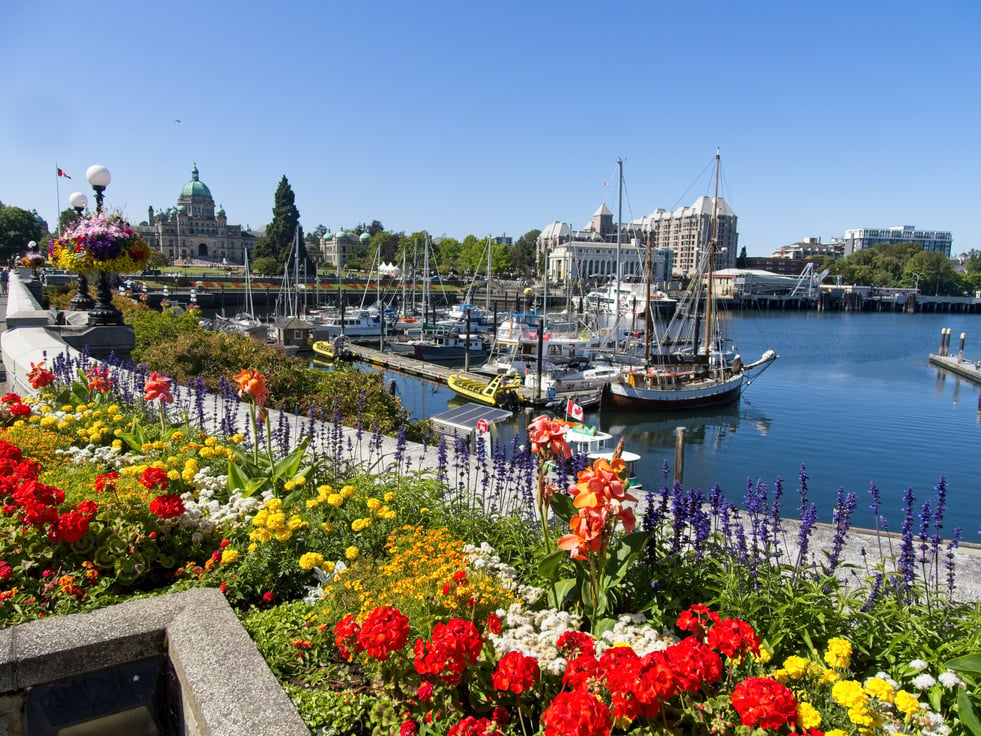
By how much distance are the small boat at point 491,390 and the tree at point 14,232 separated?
246 feet

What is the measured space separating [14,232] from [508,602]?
101107 millimetres

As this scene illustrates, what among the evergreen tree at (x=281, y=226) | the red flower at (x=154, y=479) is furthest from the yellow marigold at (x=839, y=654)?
the evergreen tree at (x=281, y=226)

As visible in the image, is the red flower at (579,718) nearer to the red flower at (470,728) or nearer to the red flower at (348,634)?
the red flower at (470,728)

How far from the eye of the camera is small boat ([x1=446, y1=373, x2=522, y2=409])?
31.0 metres

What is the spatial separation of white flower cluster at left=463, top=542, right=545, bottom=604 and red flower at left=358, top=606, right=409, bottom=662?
1146 mm

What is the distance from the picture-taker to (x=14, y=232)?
8356cm

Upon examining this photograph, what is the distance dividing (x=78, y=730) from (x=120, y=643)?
494 mm

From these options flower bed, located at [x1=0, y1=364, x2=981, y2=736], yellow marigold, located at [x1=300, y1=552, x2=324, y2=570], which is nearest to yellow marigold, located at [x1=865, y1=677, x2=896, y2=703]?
flower bed, located at [x1=0, y1=364, x2=981, y2=736]

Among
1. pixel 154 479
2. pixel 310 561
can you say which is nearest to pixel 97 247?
pixel 154 479

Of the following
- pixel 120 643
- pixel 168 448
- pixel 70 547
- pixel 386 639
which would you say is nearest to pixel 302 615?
pixel 120 643

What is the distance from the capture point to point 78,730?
333cm

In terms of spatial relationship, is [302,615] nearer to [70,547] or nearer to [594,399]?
[70,547]

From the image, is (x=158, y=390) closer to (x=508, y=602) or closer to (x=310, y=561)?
(x=310, y=561)

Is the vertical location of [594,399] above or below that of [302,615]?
below
